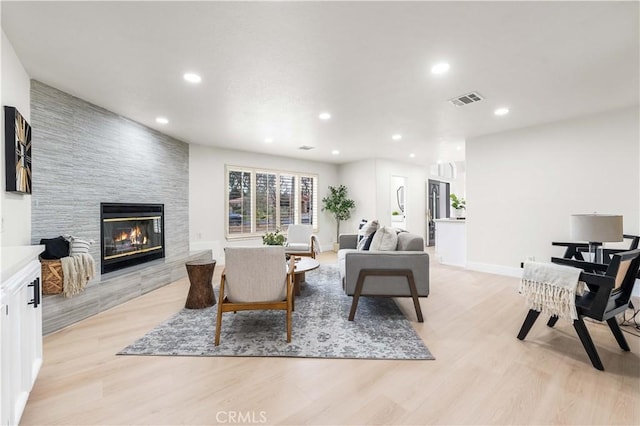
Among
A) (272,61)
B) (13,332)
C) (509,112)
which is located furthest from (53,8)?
(509,112)

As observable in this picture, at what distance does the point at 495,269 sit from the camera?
491 cm

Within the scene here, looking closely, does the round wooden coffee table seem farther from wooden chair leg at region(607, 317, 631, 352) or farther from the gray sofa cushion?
wooden chair leg at region(607, 317, 631, 352)

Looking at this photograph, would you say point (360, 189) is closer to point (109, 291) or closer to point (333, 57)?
point (333, 57)

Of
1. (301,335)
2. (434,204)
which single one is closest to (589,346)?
(301,335)

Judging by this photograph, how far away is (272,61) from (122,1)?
1093mm

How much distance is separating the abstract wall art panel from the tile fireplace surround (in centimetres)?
110

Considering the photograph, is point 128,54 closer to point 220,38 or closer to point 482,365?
point 220,38

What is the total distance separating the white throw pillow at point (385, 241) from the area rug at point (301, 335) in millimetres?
677

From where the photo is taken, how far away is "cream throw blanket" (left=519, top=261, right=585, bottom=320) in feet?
6.98

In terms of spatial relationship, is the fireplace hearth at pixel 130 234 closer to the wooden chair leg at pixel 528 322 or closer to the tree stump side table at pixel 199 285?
the tree stump side table at pixel 199 285

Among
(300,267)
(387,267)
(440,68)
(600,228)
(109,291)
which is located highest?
(440,68)

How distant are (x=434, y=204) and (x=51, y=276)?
8710 millimetres

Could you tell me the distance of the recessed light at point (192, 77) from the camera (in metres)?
2.74

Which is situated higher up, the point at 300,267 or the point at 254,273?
the point at 254,273
